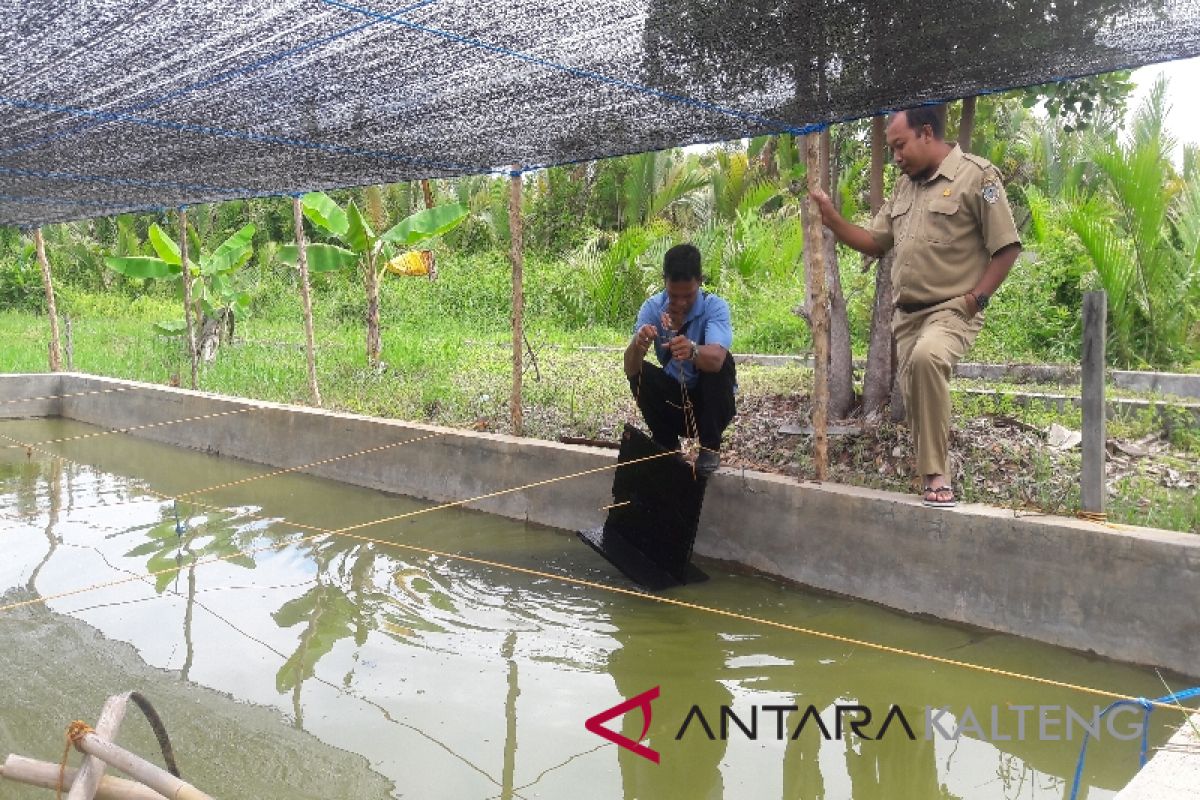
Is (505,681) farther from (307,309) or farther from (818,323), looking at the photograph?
(307,309)

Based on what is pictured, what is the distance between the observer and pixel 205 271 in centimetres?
1064

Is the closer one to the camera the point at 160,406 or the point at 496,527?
the point at 496,527

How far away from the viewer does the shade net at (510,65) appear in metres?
3.22

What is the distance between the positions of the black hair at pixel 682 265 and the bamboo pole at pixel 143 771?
322cm

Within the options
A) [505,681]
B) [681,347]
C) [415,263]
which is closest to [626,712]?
[505,681]

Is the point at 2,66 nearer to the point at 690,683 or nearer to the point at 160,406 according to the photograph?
the point at 690,683

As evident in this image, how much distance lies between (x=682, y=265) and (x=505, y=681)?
206 centimetres

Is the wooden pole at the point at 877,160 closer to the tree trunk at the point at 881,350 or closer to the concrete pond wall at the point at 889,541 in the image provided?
the tree trunk at the point at 881,350

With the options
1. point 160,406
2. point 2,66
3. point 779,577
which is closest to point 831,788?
point 779,577

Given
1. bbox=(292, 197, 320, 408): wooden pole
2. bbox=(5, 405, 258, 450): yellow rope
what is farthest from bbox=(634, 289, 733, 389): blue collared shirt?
bbox=(5, 405, 258, 450): yellow rope

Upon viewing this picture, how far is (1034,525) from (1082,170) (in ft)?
33.7

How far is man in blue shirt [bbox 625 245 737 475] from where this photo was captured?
14.9 feet

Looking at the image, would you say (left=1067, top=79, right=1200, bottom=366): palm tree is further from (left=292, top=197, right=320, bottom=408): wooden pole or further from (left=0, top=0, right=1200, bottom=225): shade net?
(left=292, top=197, right=320, bottom=408): wooden pole

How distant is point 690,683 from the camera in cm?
335
